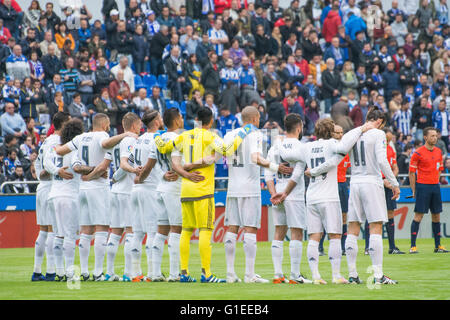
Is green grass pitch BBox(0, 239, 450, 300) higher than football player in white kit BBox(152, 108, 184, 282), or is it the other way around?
football player in white kit BBox(152, 108, 184, 282)

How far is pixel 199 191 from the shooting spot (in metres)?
11.5

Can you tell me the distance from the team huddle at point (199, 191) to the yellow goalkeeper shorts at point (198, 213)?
1 cm

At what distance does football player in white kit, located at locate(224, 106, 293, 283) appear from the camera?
464 inches

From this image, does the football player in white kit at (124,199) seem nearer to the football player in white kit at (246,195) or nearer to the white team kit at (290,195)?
the football player in white kit at (246,195)

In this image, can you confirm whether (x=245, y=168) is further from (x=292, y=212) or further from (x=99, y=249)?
(x=99, y=249)

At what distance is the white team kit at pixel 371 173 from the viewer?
1122 cm

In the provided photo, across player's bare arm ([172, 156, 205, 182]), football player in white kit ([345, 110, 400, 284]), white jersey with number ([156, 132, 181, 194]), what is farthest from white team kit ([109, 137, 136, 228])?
football player in white kit ([345, 110, 400, 284])

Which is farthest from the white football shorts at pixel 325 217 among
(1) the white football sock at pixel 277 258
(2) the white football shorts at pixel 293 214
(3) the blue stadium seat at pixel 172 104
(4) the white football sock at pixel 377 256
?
(3) the blue stadium seat at pixel 172 104

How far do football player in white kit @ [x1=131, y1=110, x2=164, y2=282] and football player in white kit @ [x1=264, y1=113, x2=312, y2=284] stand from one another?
173 centimetres

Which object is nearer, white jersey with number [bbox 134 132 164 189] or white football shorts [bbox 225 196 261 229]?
white football shorts [bbox 225 196 261 229]

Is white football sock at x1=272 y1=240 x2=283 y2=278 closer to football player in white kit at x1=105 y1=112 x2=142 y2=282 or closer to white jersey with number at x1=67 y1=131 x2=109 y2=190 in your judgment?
football player in white kit at x1=105 y1=112 x2=142 y2=282

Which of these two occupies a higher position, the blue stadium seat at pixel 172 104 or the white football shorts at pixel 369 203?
the blue stadium seat at pixel 172 104

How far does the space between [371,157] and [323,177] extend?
0.70 meters

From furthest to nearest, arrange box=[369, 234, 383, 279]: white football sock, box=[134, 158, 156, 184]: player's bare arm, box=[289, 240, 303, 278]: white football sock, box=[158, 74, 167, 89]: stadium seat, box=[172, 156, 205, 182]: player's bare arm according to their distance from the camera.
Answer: box=[158, 74, 167, 89]: stadium seat
box=[134, 158, 156, 184]: player's bare arm
box=[289, 240, 303, 278]: white football sock
box=[172, 156, 205, 182]: player's bare arm
box=[369, 234, 383, 279]: white football sock
